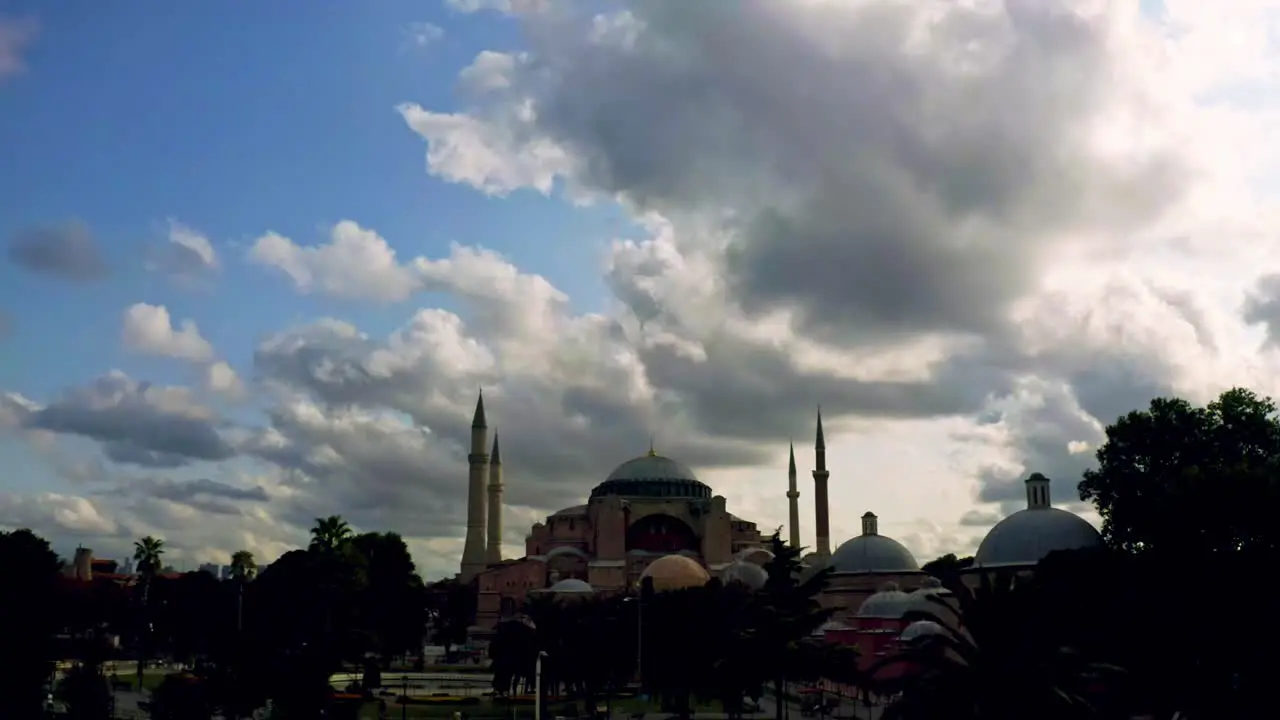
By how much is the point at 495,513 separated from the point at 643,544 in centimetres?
1191

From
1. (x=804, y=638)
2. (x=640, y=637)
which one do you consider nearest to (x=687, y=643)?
(x=640, y=637)

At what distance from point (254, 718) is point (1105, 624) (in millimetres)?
26469

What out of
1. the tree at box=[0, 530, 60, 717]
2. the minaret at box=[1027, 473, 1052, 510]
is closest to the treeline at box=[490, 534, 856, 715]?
the tree at box=[0, 530, 60, 717]

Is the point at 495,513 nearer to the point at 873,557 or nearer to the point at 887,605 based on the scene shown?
the point at 873,557

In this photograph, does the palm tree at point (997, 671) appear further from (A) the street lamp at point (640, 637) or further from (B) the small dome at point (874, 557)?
(B) the small dome at point (874, 557)

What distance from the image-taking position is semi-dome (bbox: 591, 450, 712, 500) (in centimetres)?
8900

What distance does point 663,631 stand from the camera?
40938mm

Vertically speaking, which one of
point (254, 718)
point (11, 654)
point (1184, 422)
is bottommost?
point (254, 718)

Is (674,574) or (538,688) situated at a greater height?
(674,574)

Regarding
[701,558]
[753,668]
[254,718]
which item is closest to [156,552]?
[701,558]

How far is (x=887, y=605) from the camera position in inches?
1982

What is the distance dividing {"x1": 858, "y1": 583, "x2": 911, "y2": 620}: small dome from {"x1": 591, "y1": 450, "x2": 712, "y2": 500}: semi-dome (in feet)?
120

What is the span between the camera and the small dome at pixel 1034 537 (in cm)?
5219

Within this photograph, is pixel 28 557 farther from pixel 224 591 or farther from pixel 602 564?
pixel 602 564
